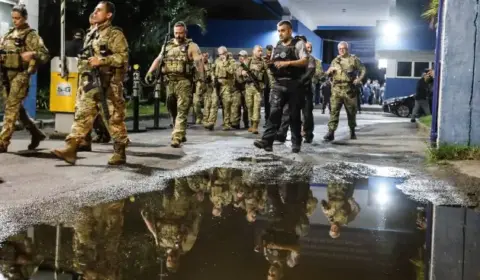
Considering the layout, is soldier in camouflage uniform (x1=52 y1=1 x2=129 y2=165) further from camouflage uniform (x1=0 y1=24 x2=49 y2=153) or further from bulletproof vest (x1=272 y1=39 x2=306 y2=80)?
bulletproof vest (x1=272 y1=39 x2=306 y2=80)

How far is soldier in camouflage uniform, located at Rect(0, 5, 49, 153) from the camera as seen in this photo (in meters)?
8.38

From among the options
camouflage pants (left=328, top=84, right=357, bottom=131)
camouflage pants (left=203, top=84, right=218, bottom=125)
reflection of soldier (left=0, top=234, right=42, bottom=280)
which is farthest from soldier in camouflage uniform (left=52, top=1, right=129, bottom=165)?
camouflage pants (left=203, top=84, right=218, bottom=125)

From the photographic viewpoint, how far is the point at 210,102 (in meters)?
16.1

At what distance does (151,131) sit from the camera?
13891 mm

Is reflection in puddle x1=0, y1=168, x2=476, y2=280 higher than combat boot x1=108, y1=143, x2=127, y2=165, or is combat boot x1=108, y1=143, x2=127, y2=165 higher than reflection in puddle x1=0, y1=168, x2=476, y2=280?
combat boot x1=108, y1=143, x2=127, y2=165

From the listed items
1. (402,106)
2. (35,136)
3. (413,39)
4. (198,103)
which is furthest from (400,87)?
(35,136)

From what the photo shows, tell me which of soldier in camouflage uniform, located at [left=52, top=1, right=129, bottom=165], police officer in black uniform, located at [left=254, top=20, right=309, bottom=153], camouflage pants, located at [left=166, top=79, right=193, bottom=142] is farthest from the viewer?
camouflage pants, located at [left=166, top=79, right=193, bottom=142]

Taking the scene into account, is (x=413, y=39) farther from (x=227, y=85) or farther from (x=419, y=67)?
(x=227, y=85)

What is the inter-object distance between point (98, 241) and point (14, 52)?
5.17 metres

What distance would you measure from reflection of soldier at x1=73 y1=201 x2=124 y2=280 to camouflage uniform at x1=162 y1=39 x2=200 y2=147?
15.5 ft

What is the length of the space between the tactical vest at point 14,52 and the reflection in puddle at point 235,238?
3556mm

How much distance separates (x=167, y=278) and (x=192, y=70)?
22.5ft

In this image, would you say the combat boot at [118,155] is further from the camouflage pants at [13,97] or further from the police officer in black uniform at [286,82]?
the police officer in black uniform at [286,82]

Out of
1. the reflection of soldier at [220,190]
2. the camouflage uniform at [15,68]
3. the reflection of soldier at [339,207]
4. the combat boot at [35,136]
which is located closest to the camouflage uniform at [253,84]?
the combat boot at [35,136]
